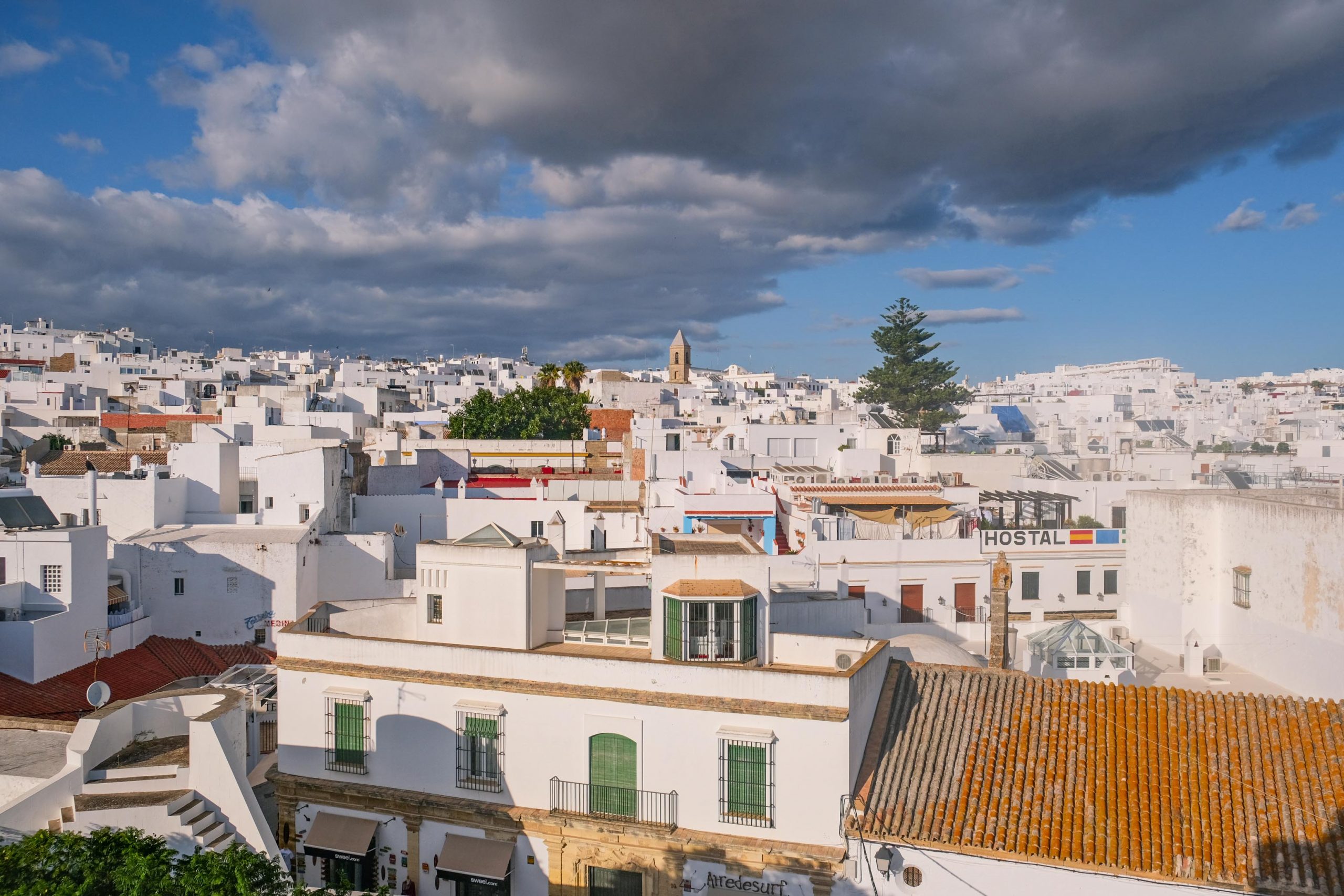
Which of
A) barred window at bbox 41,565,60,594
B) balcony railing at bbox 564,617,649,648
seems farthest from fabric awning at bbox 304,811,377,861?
barred window at bbox 41,565,60,594

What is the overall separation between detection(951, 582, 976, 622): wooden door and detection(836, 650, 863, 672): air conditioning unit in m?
10.8

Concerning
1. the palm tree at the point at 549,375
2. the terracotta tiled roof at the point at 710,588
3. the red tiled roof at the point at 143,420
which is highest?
the palm tree at the point at 549,375

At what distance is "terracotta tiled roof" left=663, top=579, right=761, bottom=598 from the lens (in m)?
14.9

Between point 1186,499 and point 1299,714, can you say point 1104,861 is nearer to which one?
point 1299,714

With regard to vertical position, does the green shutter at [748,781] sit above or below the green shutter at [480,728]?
below

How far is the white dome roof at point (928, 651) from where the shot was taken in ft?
64.2

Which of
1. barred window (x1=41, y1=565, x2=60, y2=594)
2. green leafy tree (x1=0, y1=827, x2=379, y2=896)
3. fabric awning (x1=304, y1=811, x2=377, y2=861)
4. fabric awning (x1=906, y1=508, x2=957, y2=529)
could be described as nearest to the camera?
green leafy tree (x1=0, y1=827, x2=379, y2=896)

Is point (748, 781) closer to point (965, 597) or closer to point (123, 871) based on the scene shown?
point (123, 871)

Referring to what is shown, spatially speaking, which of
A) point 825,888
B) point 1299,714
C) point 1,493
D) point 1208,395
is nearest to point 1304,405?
point 1208,395

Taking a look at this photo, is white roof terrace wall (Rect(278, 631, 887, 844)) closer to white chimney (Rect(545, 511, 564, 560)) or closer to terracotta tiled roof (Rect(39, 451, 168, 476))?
white chimney (Rect(545, 511, 564, 560))

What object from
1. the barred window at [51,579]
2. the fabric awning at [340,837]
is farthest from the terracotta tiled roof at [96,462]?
the fabric awning at [340,837]

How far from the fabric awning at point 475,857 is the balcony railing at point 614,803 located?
45.5 inches

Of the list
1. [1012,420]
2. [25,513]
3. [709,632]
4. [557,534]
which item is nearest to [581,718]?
[709,632]

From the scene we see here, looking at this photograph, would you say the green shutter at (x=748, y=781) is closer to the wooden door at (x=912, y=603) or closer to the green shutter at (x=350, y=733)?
the green shutter at (x=350, y=733)
